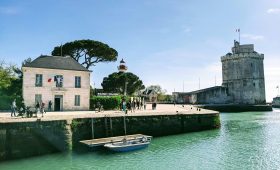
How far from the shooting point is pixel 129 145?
2114 centimetres

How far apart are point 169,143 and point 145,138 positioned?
3.02 meters

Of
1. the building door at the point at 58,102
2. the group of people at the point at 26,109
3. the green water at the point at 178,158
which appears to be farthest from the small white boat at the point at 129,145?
the building door at the point at 58,102

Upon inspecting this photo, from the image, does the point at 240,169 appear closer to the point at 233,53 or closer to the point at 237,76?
the point at 237,76

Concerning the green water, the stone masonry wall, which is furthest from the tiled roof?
the green water

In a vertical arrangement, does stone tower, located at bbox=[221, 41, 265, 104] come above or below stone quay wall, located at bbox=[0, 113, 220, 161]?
above

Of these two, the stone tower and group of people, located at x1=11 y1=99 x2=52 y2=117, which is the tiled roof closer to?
group of people, located at x1=11 y1=99 x2=52 y2=117

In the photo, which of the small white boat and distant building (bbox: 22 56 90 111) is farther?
distant building (bbox: 22 56 90 111)

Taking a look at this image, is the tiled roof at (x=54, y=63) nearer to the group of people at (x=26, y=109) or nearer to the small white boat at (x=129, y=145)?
the group of people at (x=26, y=109)

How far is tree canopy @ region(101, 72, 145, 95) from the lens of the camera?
71.2 metres

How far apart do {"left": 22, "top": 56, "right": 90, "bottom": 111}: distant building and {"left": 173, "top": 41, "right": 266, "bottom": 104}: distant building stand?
5467 centimetres

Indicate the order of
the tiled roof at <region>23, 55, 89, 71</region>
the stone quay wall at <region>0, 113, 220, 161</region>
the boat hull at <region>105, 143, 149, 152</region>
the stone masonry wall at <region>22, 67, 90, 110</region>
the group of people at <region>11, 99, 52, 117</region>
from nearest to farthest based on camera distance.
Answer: the stone quay wall at <region>0, 113, 220, 161</region> → the boat hull at <region>105, 143, 149, 152</region> → the group of people at <region>11, 99, 52, 117</region> → the stone masonry wall at <region>22, 67, 90, 110</region> → the tiled roof at <region>23, 55, 89, 71</region>

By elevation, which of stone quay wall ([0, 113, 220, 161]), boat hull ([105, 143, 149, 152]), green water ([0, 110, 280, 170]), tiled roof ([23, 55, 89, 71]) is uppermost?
tiled roof ([23, 55, 89, 71])

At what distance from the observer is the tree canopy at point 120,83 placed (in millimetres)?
71238

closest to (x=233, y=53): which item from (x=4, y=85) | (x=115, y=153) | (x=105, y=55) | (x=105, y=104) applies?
(x=105, y=55)
